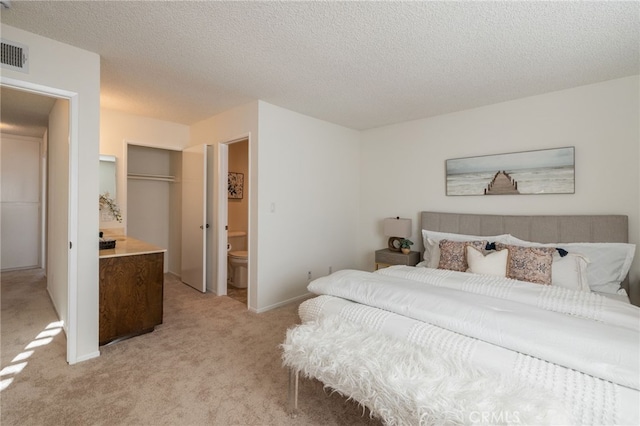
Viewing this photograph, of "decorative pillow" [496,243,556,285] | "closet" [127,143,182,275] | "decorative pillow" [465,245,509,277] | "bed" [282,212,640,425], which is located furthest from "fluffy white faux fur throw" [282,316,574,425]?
"closet" [127,143,182,275]

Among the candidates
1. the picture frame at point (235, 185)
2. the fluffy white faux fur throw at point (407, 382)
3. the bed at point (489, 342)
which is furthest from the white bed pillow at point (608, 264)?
the picture frame at point (235, 185)

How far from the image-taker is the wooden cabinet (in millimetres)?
2557

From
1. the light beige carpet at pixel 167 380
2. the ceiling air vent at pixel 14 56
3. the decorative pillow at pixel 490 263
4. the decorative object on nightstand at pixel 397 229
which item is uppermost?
the ceiling air vent at pixel 14 56

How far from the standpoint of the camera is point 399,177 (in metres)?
4.23

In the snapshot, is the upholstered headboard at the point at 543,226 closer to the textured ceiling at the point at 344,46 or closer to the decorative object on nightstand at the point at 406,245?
the decorative object on nightstand at the point at 406,245

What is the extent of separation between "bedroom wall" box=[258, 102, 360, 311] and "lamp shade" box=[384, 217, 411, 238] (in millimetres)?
782

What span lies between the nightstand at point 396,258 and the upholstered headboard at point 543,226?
0.43 metres

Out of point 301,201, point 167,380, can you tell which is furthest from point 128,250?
point 301,201

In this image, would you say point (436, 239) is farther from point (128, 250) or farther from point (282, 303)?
point (128, 250)

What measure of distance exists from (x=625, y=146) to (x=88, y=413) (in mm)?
4671

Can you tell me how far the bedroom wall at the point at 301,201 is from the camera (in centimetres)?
345

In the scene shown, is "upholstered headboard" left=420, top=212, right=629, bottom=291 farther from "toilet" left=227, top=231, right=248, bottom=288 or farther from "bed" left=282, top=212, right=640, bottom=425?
"toilet" left=227, top=231, right=248, bottom=288

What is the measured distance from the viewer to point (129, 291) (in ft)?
8.86

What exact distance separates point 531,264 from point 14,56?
4339 mm
